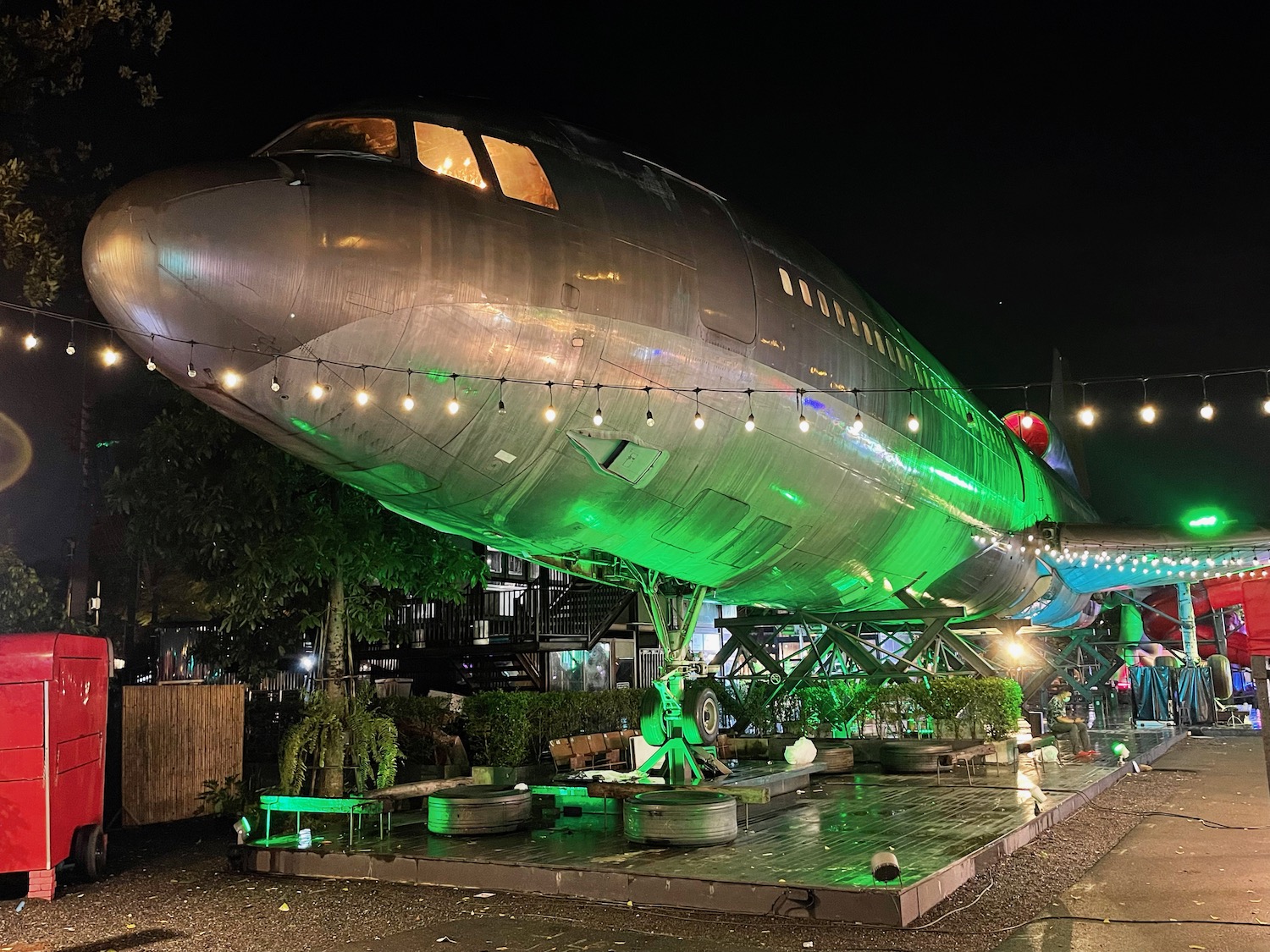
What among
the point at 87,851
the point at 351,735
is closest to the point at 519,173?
the point at 351,735

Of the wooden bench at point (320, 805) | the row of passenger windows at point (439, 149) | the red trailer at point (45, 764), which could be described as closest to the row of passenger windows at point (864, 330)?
the row of passenger windows at point (439, 149)

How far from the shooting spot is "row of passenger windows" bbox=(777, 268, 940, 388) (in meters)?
10.9

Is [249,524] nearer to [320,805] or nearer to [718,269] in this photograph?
[320,805]

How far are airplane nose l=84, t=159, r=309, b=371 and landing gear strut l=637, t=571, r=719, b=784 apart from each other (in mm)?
5533

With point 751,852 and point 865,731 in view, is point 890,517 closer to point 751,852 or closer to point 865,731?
point 751,852

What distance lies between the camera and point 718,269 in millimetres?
9609

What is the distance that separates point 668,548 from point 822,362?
2.77 m

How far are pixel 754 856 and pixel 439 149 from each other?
682cm

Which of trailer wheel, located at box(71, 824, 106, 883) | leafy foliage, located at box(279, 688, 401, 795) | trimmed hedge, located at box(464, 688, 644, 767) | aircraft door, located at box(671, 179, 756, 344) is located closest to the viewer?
aircraft door, located at box(671, 179, 756, 344)

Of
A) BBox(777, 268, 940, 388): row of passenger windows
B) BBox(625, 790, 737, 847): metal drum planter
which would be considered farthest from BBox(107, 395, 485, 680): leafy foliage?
BBox(777, 268, 940, 388): row of passenger windows

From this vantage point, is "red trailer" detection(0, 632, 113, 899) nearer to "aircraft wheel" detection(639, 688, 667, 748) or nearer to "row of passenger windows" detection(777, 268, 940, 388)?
"aircraft wheel" detection(639, 688, 667, 748)

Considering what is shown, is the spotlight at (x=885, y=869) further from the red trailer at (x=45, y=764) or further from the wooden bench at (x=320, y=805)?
the red trailer at (x=45, y=764)

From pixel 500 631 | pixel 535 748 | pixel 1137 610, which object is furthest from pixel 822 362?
pixel 1137 610

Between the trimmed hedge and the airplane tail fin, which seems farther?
the airplane tail fin
